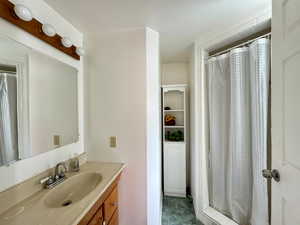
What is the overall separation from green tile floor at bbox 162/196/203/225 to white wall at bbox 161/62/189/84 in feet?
6.33

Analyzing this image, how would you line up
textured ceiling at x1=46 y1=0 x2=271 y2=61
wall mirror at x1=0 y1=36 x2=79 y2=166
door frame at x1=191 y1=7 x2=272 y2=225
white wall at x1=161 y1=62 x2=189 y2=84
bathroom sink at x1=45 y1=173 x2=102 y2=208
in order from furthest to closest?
white wall at x1=161 y1=62 x2=189 y2=84
door frame at x1=191 y1=7 x2=272 y2=225
textured ceiling at x1=46 y1=0 x2=271 y2=61
bathroom sink at x1=45 y1=173 x2=102 y2=208
wall mirror at x1=0 y1=36 x2=79 y2=166

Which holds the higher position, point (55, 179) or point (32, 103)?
point (32, 103)

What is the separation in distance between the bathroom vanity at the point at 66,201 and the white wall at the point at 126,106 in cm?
23

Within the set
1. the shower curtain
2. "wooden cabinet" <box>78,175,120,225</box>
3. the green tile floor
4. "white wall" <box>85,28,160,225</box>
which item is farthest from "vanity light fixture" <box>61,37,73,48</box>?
the green tile floor

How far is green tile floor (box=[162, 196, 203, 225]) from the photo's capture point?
A: 1873 millimetres

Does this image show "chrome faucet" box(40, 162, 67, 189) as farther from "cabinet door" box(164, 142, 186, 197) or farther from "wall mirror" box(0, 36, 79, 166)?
"cabinet door" box(164, 142, 186, 197)

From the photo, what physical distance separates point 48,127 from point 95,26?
42.1 inches

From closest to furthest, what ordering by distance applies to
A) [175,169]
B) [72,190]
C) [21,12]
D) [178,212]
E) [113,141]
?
[21,12], [72,190], [113,141], [178,212], [175,169]

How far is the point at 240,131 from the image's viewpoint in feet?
4.94

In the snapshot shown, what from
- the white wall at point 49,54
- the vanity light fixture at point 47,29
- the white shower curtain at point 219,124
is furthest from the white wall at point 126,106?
the white shower curtain at point 219,124

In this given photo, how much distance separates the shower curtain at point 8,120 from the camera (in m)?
0.86

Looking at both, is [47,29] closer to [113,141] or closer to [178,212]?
[113,141]

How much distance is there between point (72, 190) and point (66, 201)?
0.10 metres

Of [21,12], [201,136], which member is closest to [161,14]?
[21,12]
